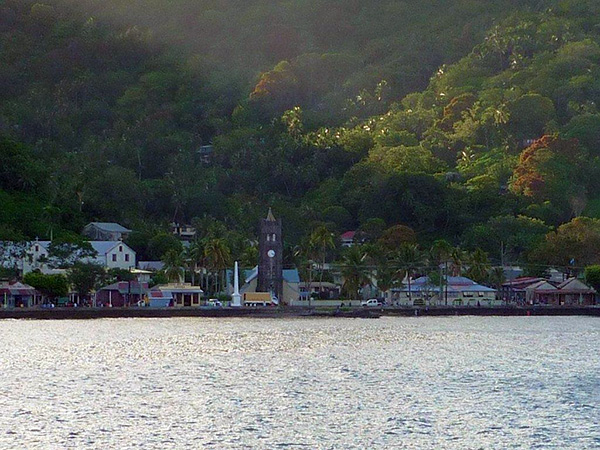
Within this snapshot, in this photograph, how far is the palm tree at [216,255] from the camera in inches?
4306

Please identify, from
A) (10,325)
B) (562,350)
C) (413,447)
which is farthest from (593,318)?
(413,447)

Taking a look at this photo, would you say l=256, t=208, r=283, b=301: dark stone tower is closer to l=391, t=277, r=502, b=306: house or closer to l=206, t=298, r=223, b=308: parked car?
l=206, t=298, r=223, b=308: parked car

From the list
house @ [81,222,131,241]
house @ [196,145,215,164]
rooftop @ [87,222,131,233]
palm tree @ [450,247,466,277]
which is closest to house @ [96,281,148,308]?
house @ [81,222,131,241]

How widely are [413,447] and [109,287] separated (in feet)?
238

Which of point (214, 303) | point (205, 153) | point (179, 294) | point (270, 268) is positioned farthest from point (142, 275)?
point (205, 153)

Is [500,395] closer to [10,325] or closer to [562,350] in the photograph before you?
[562,350]

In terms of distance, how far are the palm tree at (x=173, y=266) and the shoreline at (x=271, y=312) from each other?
25.3 feet

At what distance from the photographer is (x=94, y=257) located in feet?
366

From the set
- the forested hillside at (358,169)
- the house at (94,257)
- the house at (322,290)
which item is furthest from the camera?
the forested hillside at (358,169)

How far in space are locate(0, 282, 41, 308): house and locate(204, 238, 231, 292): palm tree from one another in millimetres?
14628

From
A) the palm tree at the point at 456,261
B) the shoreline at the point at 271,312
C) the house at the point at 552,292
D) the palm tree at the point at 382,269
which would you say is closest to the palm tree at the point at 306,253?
the palm tree at the point at 382,269

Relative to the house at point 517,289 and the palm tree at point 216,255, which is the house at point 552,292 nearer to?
the house at point 517,289

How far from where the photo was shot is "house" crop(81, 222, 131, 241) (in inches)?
5123

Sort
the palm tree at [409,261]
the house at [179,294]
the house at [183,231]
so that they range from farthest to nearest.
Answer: the house at [183,231] < the palm tree at [409,261] < the house at [179,294]
